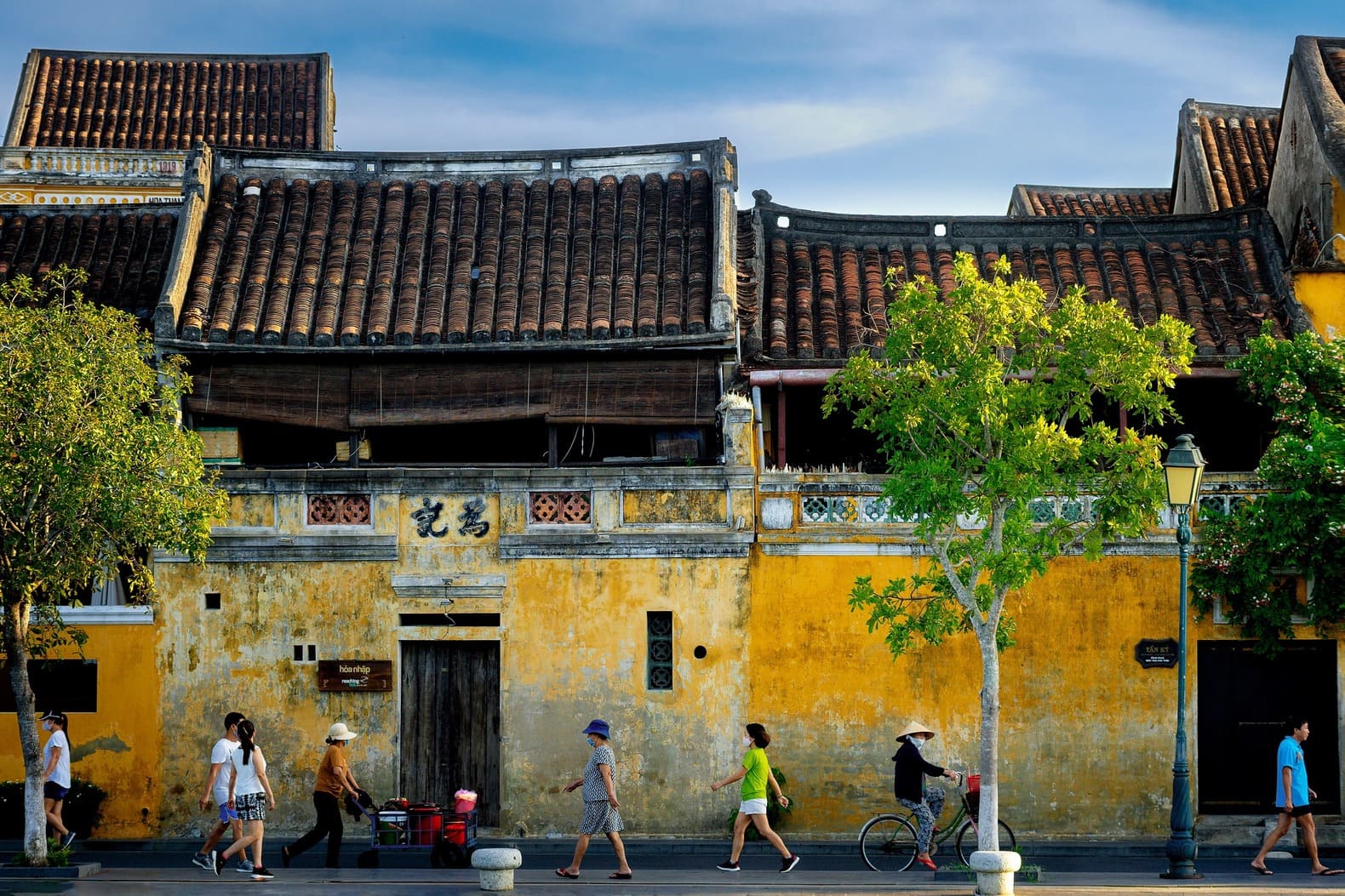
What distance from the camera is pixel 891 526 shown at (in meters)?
20.6

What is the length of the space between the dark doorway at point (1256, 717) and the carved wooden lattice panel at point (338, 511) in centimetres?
1040

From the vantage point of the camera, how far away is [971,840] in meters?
18.6

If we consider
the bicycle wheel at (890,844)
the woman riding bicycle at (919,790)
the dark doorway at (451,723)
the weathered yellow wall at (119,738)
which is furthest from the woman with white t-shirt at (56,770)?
the woman riding bicycle at (919,790)

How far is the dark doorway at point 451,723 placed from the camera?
20.7 metres

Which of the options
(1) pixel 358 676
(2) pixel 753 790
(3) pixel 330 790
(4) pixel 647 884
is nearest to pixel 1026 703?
(2) pixel 753 790

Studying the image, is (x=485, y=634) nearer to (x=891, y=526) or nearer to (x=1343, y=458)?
(x=891, y=526)

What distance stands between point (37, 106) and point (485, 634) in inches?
756

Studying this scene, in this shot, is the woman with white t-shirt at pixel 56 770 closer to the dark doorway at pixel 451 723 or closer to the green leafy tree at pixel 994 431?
the dark doorway at pixel 451 723

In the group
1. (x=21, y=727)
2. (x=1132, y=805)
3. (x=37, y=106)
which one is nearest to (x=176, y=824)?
(x=21, y=727)

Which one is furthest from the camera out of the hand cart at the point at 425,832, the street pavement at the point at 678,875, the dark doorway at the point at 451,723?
the dark doorway at the point at 451,723

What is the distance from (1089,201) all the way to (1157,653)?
16.0 m

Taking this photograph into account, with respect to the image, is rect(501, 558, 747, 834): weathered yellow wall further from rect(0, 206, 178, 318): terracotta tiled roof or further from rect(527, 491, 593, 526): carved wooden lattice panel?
rect(0, 206, 178, 318): terracotta tiled roof

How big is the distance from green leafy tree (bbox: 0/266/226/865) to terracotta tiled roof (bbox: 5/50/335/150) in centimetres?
1660

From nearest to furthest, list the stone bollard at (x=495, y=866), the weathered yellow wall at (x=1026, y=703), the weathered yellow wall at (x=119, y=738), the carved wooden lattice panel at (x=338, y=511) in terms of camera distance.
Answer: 1. the stone bollard at (x=495, y=866)
2. the weathered yellow wall at (x=1026, y=703)
3. the weathered yellow wall at (x=119, y=738)
4. the carved wooden lattice panel at (x=338, y=511)
